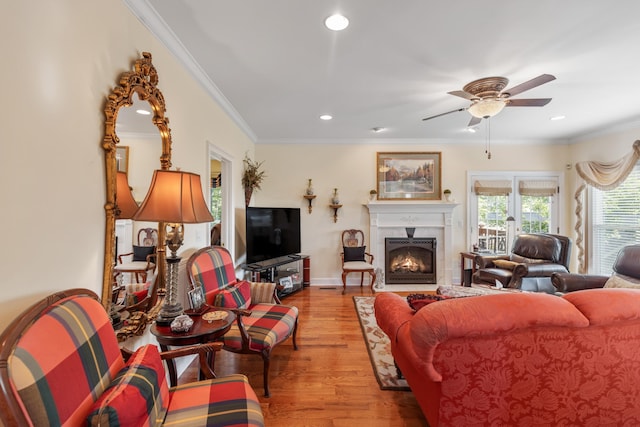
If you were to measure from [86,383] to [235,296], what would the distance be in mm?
1396

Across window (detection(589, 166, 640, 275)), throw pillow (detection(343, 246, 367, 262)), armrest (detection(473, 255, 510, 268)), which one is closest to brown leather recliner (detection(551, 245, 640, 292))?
armrest (detection(473, 255, 510, 268))

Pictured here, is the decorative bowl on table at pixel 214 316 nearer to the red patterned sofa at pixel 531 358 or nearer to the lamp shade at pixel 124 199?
the lamp shade at pixel 124 199

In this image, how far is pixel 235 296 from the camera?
7.87 feet

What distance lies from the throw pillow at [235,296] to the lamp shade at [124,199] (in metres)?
0.95

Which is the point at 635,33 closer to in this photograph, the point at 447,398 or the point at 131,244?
the point at 447,398

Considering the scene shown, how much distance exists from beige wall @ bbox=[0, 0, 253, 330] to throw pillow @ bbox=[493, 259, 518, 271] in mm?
4582

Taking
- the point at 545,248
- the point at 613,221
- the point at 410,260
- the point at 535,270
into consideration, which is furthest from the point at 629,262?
the point at 410,260

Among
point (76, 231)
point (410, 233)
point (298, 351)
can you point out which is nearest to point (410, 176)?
point (410, 233)

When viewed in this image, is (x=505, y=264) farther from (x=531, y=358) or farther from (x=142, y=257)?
(x=142, y=257)

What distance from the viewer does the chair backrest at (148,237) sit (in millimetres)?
1810

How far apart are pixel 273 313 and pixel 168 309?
0.94 m

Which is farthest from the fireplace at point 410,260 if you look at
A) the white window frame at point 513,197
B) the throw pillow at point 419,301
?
the throw pillow at point 419,301

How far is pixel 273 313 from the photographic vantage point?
2488 millimetres

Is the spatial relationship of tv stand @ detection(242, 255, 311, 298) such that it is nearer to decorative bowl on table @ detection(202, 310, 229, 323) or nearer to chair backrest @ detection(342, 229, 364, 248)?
chair backrest @ detection(342, 229, 364, 248)
